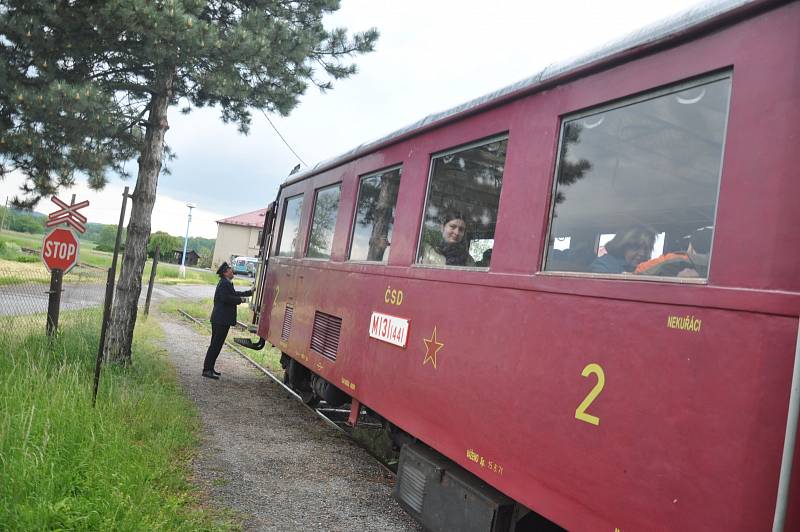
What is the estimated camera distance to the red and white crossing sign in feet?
26.4

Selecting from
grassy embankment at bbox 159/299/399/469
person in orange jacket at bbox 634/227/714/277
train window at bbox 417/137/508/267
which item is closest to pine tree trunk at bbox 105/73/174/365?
grassy embankment at bbox 159/299/399/469

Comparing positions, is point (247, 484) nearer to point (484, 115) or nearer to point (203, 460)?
point (203, 460)

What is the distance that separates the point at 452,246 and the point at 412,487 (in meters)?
1.70

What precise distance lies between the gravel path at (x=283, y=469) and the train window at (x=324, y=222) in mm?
1996

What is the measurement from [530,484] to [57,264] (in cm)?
733

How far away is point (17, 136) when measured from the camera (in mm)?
7598

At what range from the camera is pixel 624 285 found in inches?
108

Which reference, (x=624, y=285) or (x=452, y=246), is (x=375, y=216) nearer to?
(x=452, y=246)

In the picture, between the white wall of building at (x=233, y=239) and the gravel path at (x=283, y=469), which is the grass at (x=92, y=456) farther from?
the white wall of building at (x=233, y=239)

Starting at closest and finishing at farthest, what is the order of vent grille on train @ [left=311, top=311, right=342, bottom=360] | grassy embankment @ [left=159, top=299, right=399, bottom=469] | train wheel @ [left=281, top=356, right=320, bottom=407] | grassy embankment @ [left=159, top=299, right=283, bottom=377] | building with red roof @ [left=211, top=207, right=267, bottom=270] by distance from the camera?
1. vent grille on train @ [left=311, top=311, right=342, bottom=360]
2. grassy embankment @ [left=159, top=299, right=399, bottom=469]
3. train wheel @ [left=281, top=356, right=320, bottom=407]
4. grassy embankment @ [left=159, top=299, right=283, bottom=377]
5. building with red roof @ [left=211, top=207, right=267, bottom=270]

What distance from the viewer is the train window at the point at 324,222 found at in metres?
6.90

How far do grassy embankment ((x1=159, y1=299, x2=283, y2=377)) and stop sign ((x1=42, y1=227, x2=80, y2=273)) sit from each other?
12.4 ft

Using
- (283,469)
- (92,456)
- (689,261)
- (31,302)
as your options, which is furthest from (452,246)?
(31,302)

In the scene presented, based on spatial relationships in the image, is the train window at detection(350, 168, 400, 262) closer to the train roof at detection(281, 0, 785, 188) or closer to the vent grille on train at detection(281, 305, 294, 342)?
the train roof at detection(281, 0, 785, 188)
